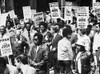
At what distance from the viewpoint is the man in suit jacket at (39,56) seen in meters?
7.74

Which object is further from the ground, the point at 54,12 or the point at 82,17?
the point at 82,17

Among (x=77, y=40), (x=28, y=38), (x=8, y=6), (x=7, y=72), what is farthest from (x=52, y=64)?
(x=8, y=6)

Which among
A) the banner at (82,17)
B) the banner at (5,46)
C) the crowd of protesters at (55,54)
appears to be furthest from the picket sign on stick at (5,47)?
the banner at (82,17)

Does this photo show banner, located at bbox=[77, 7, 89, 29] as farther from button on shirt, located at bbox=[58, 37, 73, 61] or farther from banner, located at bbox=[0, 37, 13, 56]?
banner, located at bbox=[0, 37, 13, 56]

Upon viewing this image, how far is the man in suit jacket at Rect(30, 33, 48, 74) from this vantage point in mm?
7742

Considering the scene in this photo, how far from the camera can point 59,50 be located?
880cm

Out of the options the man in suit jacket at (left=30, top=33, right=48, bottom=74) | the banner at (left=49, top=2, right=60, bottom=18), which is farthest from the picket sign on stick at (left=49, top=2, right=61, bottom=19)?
the man in suit jacket at (left=30, top=33, right=48, bottom=74)

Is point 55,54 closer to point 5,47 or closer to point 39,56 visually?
point 5,47

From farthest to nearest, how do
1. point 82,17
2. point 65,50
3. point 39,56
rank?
point 82,17
point 65,50
point 39,56

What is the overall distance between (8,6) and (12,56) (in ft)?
66.4

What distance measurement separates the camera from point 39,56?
7734 millimetres

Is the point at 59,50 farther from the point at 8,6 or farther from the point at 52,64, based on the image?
the point at 8,6

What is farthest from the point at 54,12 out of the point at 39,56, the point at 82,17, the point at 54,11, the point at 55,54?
the point at 39,56

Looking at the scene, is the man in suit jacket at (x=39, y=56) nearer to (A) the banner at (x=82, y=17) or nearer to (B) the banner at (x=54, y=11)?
(A) the banner at (x=82, y=17)
